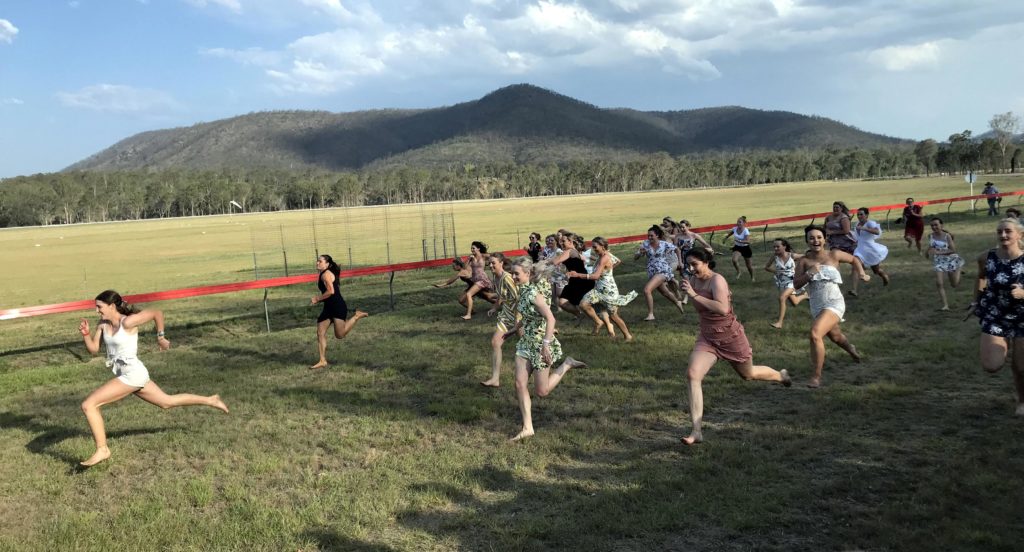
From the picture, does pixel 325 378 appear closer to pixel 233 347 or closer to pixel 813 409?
pixel 233 347

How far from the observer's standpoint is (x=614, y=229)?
131 feet

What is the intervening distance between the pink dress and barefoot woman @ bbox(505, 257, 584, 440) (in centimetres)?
147

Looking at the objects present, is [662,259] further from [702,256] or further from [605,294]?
[702,256]

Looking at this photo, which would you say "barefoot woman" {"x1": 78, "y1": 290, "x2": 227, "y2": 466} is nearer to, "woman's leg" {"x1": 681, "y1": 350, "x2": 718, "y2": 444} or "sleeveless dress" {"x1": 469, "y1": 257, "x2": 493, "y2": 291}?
"woman's leg" {"x1": 681, "y1": 350, "x2": 718, "y2": 444}

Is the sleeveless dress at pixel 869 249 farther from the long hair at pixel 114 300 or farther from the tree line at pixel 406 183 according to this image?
the tree line at pixel 406 183

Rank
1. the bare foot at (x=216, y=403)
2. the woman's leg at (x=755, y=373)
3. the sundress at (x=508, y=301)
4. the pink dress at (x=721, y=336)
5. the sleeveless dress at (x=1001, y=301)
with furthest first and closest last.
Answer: the sundress at (x=508, y=301) < the bare foot at (x=216, y=403) < the woman's leg at (x=755, y=373) < the pink dress at (x=721, y=336) < the sleeveless dress at (x=1001, y=301)

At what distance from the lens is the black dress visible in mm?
11281

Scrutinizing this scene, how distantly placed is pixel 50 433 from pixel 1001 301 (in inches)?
398

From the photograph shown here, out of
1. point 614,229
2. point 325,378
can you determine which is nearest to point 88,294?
point 325,378

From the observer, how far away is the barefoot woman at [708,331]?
6.30 m

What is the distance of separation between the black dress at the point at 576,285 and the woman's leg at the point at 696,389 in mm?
4886

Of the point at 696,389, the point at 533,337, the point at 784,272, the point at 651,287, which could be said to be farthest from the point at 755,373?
the point at 784,272

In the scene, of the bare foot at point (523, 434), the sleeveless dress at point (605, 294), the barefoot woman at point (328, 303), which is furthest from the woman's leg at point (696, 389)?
the barefoot woman at point (328, 303)

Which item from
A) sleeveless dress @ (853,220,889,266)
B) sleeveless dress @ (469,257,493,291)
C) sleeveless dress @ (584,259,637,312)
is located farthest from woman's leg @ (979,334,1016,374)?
sleeveless dress @ (469,257,493,291)
